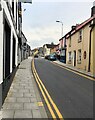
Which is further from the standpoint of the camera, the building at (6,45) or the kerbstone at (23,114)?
the building at (6,45)

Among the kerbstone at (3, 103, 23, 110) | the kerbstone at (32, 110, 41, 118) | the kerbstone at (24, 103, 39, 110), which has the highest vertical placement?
the kerbstone at (3, 103, 23, 110)

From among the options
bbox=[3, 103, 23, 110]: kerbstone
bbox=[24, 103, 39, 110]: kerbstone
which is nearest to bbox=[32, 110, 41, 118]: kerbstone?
bbox=[24, 103, 39, 110]: kerbstone

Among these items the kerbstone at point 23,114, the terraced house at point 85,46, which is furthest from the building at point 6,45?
the terraced house at point 85,46

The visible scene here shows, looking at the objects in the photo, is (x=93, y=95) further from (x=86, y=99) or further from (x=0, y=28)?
(x=0, y=28)

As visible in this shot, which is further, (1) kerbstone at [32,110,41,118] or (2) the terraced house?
(2) the terraced house

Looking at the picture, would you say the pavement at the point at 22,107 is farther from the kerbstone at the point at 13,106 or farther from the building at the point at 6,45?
the building at the point at 6,45

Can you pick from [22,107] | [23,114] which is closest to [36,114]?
[23,114]

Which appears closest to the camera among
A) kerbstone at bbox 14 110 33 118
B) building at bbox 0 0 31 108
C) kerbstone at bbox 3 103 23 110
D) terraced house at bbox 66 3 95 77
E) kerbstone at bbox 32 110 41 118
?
kerbstone at bbox 14 110 33 118

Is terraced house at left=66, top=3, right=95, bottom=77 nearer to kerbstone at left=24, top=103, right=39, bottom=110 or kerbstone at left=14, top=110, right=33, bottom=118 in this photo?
kerbstone at left=24, top=103, right=39, bottom=110

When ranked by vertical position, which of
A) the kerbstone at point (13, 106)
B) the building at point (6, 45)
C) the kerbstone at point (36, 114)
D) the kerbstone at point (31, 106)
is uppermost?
the building at point (6, 45)

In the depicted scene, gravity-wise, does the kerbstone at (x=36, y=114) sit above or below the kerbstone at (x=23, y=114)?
below

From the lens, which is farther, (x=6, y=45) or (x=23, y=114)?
(x=6, y=45)

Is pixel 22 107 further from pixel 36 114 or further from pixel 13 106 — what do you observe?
pixel 36 114

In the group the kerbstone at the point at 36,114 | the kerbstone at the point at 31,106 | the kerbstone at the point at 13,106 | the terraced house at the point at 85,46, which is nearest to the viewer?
the kerbstone at the point at 36,114
